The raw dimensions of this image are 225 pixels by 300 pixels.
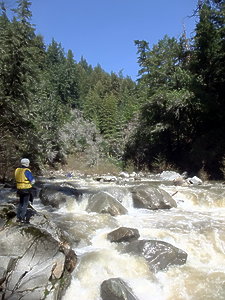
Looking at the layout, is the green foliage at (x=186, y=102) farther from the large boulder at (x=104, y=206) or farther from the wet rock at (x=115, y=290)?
the wet rock at (x=115, y=290)

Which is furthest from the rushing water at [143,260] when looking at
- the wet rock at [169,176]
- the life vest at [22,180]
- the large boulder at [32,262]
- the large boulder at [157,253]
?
the wet rock at [169,176]

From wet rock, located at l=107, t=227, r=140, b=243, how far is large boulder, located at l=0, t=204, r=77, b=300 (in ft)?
4.43

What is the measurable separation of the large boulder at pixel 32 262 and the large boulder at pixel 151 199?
16.2 ft

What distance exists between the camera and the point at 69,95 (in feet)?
186

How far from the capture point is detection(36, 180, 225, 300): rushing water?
575 centimetres

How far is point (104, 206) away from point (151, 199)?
7.17 ft

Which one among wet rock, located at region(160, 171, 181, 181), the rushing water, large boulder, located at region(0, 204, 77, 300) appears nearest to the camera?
large boulder, located at region(0, 204, 77, 300)

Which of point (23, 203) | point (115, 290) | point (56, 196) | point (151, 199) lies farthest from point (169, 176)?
point (115, 290)

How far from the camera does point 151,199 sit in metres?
10.9

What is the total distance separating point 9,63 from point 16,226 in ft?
35.5

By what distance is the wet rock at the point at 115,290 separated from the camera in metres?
5.20

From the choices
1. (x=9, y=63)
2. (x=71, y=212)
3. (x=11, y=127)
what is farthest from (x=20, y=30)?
(x=71, y=212)

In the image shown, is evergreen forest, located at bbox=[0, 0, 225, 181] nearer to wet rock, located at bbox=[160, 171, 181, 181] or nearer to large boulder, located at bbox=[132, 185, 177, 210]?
wet rock, located at bbox=[160, 171, 181, 181]

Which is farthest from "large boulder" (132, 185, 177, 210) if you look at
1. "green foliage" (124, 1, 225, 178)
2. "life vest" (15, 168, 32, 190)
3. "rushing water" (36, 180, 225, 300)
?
"green foliage" (124, 1, 225, 178)
